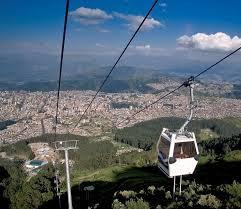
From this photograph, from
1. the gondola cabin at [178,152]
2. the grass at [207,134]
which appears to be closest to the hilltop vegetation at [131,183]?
the gondola cabin at [178,152]

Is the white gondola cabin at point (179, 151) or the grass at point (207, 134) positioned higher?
the white gondola cabin at point (179, 151)

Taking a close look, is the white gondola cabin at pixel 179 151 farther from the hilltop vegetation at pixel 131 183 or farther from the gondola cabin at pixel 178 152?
the hilltop vegetation at pixel 131 183

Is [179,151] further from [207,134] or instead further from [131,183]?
[207,134]

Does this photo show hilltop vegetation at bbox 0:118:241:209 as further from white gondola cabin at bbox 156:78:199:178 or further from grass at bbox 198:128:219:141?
grass at bbox 198:128:219:141

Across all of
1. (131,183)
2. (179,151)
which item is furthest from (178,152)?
(131,183)

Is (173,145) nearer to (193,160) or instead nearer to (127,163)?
(193,160)

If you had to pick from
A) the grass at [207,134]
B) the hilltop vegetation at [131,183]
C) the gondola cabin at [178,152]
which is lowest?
the grass at [207,134]

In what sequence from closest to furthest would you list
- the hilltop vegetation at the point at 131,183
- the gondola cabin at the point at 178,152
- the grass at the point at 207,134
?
1. the gondola cabin at the point at 178,152
2. the hilltop vegetation at the point at 131,183
3. the grass at the point at 207,134

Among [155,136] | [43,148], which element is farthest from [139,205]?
[155,136]
